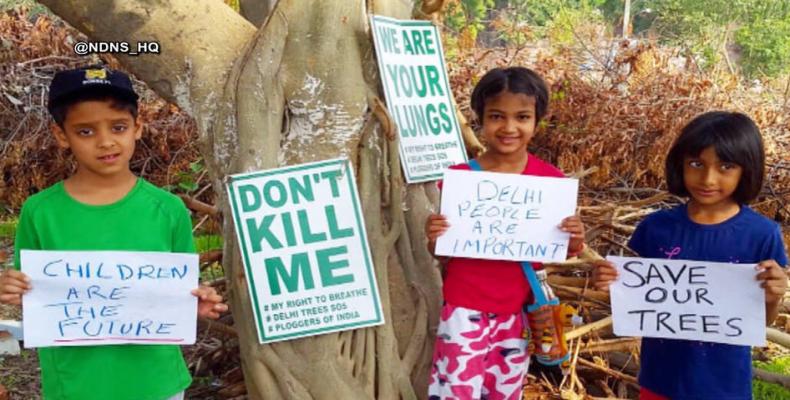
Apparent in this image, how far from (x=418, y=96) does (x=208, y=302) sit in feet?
4.23

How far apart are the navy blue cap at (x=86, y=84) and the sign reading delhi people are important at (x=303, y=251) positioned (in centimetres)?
59

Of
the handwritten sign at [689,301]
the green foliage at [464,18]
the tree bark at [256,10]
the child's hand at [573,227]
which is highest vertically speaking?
the green foliage at [464,18]

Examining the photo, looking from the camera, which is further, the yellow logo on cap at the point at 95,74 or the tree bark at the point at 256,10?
the tree bark at the point at 256,10

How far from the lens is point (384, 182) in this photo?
9.51 feet

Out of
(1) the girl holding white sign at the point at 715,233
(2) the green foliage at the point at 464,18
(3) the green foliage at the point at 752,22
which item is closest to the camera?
(1) the girl holding white sign at the point at 715,233

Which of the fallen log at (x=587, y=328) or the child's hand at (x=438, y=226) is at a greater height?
the child's hand at (x=438, y=226)

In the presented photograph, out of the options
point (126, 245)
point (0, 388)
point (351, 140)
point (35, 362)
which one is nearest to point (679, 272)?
point (351, 140)

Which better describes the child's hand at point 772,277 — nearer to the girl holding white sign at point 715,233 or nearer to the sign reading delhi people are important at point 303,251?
the girl holding white sign at point 715,233

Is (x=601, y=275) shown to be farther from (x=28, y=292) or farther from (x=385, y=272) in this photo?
(x=28, y=292)

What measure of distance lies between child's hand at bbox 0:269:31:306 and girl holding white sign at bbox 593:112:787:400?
1970 mm

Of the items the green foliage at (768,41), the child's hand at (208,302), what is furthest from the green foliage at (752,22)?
the child's hand at (208,302)

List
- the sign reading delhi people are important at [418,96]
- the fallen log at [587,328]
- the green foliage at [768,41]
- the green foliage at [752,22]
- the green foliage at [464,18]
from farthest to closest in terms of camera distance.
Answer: the green foliage at [768,41]
the green foliage at [752,22]
the green foliage at [464,18]
the fallen log at [587,328]
the sign reading delhi people are important at [418,96]

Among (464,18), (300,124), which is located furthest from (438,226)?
(464,18)

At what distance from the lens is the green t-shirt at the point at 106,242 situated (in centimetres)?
218
